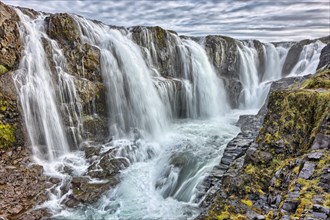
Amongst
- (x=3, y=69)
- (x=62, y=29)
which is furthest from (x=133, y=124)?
(x=3, y=69)

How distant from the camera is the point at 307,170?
4.23m

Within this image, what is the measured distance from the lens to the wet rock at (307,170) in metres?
4.13

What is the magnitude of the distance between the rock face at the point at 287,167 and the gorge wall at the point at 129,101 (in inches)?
1.0

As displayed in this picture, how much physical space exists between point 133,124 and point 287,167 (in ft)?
35.5

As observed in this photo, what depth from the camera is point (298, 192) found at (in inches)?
153

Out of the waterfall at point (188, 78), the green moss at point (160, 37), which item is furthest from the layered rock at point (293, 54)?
the green moss at point (160, 37)

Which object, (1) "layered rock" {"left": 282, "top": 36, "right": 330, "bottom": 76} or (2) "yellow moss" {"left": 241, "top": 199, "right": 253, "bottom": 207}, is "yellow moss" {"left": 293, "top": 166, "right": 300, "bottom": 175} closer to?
(2) "yellow moss" {"left": 241, "top": 199, "right": 253, "bottom": 207}

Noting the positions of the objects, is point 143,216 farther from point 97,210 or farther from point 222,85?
point 222,85

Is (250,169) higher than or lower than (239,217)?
higher

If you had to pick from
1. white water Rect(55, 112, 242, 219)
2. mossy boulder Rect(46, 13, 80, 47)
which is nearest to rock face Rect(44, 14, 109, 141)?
mossy boulder Rect(46, 13, 80, 47)

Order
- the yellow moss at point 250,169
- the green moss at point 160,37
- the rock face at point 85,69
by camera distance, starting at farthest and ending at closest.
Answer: the green moss at point 160,37, the rock face at point 85,69, the yellow moss at point 250,169

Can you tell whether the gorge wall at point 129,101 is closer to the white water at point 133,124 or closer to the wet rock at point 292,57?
the white water at point 133,124

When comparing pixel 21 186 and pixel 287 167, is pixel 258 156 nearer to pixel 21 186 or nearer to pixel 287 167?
pixel 287 167

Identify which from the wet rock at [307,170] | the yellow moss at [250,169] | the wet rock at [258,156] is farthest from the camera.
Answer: the wet rock at [258,156]
